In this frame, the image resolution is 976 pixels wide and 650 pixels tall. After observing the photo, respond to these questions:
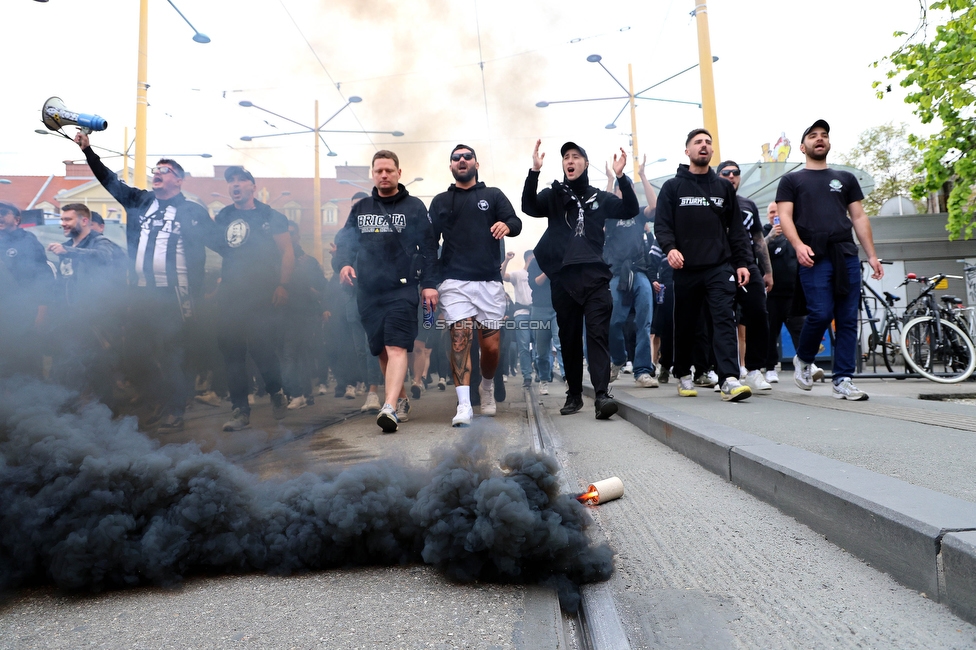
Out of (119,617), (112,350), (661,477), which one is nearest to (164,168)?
(112,350)

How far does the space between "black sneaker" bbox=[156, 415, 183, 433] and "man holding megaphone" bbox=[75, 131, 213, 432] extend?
125 mm

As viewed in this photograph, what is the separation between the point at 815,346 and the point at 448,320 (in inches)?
118

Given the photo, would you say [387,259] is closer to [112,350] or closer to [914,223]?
[112,350]

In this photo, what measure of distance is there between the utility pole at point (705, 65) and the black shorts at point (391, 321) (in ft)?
28.0

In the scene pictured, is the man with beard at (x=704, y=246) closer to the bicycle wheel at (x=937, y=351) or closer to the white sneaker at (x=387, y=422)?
the white sneaker at (x=387, y=422)

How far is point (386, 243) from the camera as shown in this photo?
16.4 ft

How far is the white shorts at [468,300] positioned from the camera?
559 centimetres

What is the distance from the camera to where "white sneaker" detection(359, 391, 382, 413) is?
616 cm

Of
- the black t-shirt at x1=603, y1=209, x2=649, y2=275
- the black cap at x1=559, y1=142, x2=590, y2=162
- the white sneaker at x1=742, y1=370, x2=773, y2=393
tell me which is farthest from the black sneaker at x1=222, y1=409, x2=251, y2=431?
the black t-shirt at x1=603, y1=209, x2=649, y2=275

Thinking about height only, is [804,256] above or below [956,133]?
below

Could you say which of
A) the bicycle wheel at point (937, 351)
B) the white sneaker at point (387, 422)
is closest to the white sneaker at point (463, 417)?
the white sneaker at point (387, 422)

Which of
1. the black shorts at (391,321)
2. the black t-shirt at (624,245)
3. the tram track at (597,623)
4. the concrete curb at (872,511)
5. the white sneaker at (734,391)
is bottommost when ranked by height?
the tram track at (597,623)

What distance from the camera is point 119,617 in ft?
5.88

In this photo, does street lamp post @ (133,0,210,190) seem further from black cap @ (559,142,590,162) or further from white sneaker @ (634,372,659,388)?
A: white sneaker @ (634,372,659,388)
